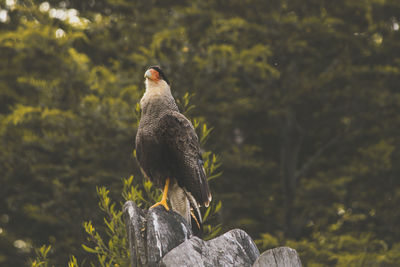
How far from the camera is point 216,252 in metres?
2.50

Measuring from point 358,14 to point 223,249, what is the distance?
9.35 m

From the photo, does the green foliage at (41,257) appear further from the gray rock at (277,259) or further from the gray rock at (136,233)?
the gray rock at (277,259)

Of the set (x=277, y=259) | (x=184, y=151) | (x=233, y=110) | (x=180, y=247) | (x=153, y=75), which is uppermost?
(x=233, y=110)

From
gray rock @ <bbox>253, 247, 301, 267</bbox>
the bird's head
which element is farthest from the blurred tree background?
gray rock @ <bbox>253, 247, 301, 267</bbox>

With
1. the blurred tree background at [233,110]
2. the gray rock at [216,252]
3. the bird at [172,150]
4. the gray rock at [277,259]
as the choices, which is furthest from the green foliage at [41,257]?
the blurred tree background at [233,110]

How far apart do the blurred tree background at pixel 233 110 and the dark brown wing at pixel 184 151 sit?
472 cm

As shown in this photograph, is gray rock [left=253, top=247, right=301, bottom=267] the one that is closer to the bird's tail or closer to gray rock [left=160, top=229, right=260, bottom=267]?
gray rock [left=160, top=229, right=260, bottom=267]

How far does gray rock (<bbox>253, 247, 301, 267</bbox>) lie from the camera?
2.31 meters

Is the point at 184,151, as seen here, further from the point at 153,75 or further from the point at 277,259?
the point at 277,259

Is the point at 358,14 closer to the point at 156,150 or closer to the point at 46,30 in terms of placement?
the point at 46,30

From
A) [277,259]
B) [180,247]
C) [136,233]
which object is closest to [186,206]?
[136,233]

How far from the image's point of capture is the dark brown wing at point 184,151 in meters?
3.46

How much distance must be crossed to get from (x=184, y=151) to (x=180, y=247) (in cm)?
114

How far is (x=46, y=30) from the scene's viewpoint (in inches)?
378
